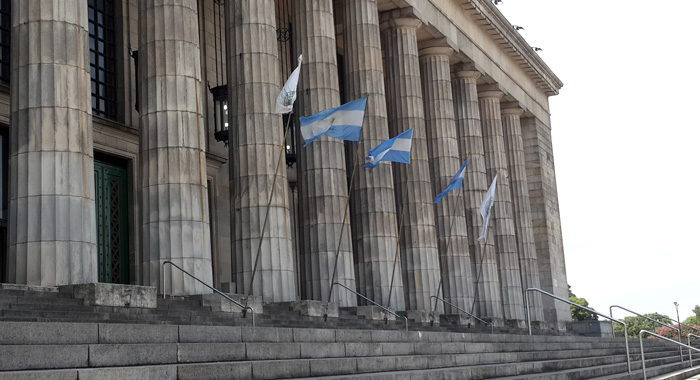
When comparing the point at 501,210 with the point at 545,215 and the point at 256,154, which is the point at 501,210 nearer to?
the point at 545,215

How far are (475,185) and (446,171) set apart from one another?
309cm

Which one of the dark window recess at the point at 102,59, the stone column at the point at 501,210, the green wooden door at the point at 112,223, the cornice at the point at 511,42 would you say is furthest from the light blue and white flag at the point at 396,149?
the stone column at the point at 501,210

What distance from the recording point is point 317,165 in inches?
1036

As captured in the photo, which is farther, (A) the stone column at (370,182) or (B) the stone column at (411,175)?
(B) the stone column at (411,175)

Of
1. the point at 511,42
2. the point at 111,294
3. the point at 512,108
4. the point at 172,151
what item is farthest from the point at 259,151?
the point at 512,108

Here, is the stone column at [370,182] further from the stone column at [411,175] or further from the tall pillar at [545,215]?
the tall pillar at [545,215]

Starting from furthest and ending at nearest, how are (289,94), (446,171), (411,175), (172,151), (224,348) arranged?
(446,171), (411,175), (289,94), (172,151), (224,348)

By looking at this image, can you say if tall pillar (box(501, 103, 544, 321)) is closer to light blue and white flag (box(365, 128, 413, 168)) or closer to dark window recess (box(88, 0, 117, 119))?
light blue and white flag (box(365, 128, 413, 168))

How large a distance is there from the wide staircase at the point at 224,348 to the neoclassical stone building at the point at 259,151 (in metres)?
2.17

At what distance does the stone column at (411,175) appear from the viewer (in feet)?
103

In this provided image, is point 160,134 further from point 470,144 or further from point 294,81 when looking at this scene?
point 470,144

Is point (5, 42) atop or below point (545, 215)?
atop

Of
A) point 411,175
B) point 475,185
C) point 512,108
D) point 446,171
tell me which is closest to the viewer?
point 411,175

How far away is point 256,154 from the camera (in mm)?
23250
